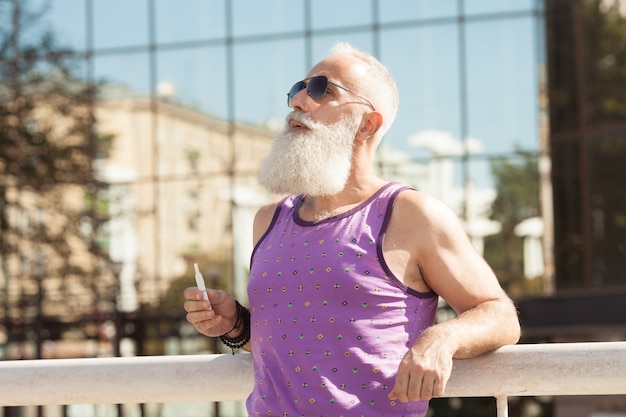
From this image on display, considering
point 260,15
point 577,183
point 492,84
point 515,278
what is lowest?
point 515,278

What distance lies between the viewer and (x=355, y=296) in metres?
2.35

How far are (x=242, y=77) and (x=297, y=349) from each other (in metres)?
20.6

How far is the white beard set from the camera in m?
2.49

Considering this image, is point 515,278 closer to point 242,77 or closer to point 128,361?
point 242,77

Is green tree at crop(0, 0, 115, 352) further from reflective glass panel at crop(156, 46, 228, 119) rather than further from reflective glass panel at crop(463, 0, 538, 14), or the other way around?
reflective glass panel at crop(463, 0, 538, 14)

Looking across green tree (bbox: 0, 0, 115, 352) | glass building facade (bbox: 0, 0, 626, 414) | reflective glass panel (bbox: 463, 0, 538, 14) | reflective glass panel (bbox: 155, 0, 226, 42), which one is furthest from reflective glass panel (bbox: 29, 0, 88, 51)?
reflective glass panel (bbox: 463, 0, 538, 14)

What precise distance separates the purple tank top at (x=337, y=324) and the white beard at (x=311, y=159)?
0.09 m

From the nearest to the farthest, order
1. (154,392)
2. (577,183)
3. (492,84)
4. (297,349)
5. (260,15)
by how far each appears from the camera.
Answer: (297,349) → (154,392) → (577,183) → (492,84) → (260,15)

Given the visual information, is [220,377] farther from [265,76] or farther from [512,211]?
[265,76]

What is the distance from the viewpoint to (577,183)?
19.9 meters

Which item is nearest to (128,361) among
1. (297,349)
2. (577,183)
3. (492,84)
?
(297,349)

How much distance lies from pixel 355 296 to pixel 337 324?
0.06m

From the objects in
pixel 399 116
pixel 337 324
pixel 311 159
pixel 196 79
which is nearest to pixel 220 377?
pixel 337 324

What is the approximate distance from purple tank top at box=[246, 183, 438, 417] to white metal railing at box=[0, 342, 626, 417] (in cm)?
14
